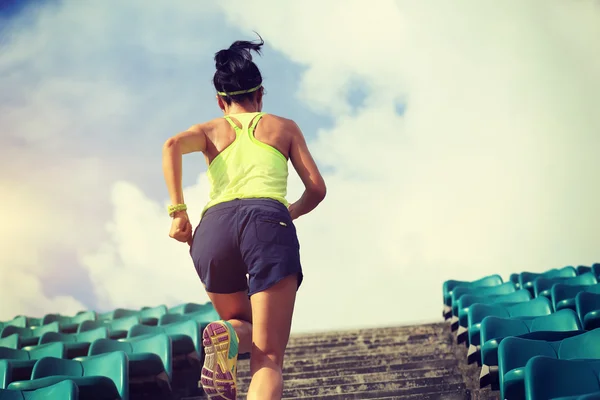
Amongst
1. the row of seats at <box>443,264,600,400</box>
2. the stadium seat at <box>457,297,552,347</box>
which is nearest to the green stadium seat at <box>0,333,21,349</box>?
the row of seats at <box>443,264,600,400</box>

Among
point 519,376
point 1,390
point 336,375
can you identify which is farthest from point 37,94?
point 519,376

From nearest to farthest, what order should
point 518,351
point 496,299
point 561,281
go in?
point 518,351 < point 496,299 < point 561,281

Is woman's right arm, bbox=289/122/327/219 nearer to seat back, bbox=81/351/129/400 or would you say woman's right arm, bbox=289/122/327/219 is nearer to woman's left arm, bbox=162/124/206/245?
woman's left arm, bbox=162/124/206/245

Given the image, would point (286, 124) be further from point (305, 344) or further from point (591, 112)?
point (591, 112)

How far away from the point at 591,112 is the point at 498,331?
371 inches

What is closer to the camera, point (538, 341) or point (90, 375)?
point (538, 341)

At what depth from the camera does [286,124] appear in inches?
110

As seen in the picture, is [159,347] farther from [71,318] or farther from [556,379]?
[71,318]

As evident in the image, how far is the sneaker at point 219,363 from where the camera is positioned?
7.70ft

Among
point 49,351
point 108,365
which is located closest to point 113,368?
point 108,365

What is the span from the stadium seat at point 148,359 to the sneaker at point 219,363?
231 cm

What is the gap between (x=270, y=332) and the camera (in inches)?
97.0

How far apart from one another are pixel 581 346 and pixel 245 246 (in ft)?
6.31

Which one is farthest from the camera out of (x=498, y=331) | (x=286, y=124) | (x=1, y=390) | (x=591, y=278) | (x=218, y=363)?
(x=591, y=278)
